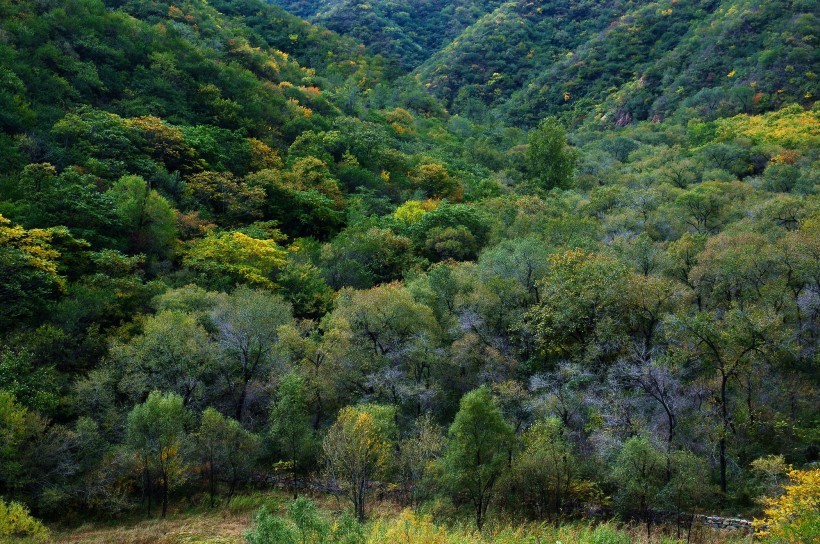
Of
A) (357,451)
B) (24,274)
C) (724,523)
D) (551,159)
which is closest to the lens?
(724,523)

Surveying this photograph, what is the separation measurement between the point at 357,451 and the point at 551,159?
51.2 metres

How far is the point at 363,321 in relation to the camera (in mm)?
30094

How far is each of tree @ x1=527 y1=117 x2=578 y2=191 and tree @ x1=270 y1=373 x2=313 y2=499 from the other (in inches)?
1781

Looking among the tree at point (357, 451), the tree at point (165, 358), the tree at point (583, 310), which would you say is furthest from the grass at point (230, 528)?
the tree at point (583, 310)

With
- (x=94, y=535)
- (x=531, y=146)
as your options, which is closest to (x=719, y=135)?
(x=531, y=146)

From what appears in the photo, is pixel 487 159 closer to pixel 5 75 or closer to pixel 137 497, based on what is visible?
pixel 5 75

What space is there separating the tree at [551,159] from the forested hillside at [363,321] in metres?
0.37

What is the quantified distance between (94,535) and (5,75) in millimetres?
39228

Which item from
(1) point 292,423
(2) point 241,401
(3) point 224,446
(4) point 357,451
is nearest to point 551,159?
Answer: (2) point 241,401

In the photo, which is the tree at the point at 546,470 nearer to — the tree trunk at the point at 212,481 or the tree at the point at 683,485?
the tree at the point at 683,485

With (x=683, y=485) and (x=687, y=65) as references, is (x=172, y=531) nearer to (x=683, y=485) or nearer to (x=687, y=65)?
(x=683, y=485)

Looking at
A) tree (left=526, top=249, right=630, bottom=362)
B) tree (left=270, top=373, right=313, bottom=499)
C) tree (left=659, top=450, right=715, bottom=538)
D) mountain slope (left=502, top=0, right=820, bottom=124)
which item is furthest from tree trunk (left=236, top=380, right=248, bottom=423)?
mountain slope (left=502, top=0, right=820, bottom=124)

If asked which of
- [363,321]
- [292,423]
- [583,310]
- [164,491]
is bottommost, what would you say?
[164,491]

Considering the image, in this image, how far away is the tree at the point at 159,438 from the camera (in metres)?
22.3
